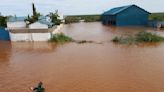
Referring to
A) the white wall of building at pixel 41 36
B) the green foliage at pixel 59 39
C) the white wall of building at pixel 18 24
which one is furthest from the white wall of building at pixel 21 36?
the white wall of building at pixel 18 24

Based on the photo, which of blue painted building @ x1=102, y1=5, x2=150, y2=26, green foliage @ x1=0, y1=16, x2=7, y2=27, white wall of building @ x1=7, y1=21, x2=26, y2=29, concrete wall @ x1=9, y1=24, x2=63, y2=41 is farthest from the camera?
blue painted building @ x1=102, y1=5, x2=150, y2=26

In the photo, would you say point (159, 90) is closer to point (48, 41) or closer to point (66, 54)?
point (66, 54)

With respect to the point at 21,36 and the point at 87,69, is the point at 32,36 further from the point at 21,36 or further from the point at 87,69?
the point at 87,69

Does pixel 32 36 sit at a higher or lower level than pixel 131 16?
lower

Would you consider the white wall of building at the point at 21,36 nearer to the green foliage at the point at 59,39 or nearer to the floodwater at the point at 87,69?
the green foliage at the point at 59,39

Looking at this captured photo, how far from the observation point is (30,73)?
11.4 metres

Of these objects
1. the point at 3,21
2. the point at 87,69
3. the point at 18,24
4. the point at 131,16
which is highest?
the point at 131,16

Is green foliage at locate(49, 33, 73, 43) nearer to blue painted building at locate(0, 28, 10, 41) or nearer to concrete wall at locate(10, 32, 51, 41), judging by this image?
concrete wall at locate(10, 32, 51, 41)

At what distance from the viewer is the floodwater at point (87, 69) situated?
30.9ft

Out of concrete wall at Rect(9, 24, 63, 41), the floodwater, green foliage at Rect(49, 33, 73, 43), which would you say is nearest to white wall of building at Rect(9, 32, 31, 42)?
concrete wall at Rect(9, 24, 63, 41)

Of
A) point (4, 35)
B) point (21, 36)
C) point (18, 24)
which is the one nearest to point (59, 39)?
point (21, 36)

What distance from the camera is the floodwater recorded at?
9.43 metres

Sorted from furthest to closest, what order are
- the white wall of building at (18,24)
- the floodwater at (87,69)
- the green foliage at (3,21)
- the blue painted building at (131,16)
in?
the blue painted building at (131,16) → the white wall of building at (18,24) → the green foliage at (3,21) → the floodwater at (87,69)

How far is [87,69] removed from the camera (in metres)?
11.8
